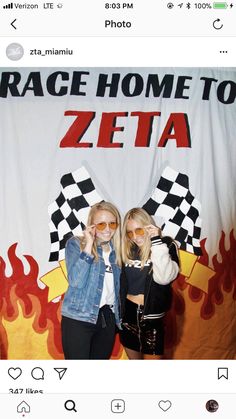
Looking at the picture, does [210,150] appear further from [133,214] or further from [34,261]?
[34,261]

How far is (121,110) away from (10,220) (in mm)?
258

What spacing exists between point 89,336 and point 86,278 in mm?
97

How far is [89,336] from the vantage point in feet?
2.64

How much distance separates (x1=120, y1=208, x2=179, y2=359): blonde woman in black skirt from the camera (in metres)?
0.80

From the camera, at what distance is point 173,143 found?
2.62 feet
